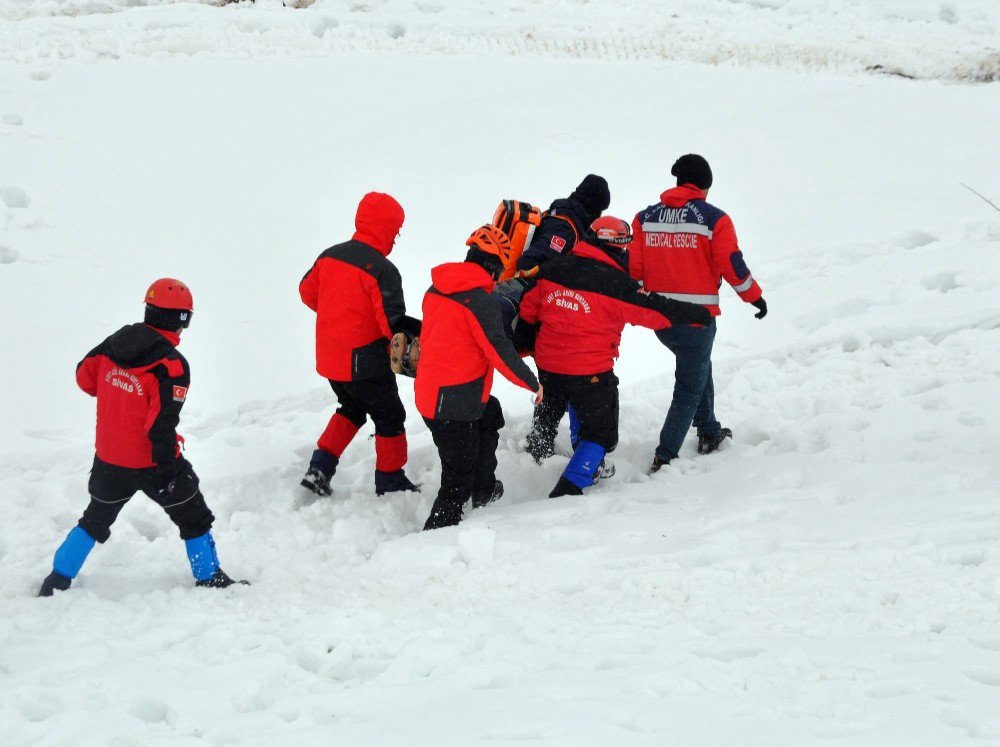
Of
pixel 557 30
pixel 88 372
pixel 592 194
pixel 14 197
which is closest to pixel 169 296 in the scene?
pixel 88 372

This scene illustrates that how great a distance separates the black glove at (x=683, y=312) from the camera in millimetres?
5219

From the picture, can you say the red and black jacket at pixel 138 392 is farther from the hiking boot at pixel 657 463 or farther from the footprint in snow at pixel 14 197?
the footprint in snow at pixel 14 197

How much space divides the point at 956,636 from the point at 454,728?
6.52 feet

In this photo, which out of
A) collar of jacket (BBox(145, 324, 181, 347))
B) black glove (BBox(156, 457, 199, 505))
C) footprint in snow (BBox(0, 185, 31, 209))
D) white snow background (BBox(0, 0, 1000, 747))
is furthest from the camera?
footprint in snow (BBox(0, 185, 31, 209))

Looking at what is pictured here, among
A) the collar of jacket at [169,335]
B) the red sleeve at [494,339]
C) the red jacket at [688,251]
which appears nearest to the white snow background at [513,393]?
the red sleeve at [494,339]

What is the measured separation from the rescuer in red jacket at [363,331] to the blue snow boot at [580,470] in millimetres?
974

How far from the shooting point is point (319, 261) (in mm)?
5195

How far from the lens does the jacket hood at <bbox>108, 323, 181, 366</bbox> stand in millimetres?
4141

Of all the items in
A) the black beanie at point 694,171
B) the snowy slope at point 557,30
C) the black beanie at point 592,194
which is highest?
the snowy slope at point 557,30

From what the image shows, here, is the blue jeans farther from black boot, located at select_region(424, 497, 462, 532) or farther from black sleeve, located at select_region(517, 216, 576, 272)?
black boot, located at select_region(424, 497, 462, 532)

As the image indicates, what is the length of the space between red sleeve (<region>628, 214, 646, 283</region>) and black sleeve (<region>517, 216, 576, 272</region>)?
1.33 feet

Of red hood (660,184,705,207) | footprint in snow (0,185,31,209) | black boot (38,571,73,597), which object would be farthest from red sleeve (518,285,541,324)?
footprint in snow (0,185,31,209)

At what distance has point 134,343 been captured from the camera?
4148 mm

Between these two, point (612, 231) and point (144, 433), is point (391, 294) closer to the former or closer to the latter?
point (612, 231)
